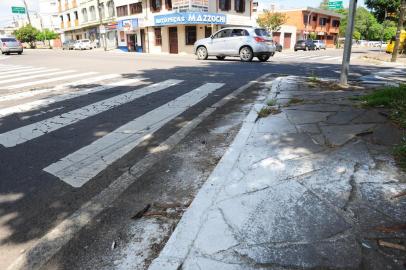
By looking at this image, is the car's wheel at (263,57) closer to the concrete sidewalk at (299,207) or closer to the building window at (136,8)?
the concrete sidewalk at (299,207)

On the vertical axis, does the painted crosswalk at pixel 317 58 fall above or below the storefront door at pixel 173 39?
below

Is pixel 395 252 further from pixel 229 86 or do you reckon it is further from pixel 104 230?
pixel 229 86

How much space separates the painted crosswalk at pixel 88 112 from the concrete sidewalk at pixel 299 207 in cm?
151

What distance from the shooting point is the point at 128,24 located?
39625mm

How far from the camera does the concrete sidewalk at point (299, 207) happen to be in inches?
81.4

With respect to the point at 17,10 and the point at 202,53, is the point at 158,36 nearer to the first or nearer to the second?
the point at 202,53

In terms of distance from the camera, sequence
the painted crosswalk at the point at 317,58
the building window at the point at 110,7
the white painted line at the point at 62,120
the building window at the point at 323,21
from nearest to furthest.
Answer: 1. the white painted line at the point at 62,120
2. the painted crosswalk at the point at 317,58
3. the building window at the point at 110,7
4. the building window at the point at 323,21

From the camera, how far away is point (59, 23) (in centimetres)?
6569

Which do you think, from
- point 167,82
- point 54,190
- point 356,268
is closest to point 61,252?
point 54,190

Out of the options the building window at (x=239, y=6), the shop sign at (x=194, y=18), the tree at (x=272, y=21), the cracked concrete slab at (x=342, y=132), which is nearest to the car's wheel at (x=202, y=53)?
the shop sign at (x=194, y=18)

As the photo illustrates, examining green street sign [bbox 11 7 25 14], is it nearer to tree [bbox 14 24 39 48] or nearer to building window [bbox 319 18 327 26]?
tree [bbox 14 24 39 48]

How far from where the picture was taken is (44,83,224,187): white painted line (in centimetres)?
357

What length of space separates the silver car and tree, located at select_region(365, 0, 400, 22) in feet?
52.8

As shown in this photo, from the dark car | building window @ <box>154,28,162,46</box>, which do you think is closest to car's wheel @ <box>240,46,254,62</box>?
building window @ <box>154,28,162,46</box>
